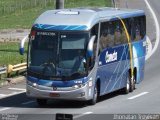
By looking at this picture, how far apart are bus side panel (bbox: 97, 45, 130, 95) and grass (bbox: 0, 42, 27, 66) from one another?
898cm

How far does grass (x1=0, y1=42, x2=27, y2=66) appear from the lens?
114 ft

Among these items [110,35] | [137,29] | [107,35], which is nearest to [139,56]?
[137,29]

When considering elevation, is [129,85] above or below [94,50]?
below

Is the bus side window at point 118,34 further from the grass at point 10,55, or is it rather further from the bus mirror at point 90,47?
the grass at point 10,55

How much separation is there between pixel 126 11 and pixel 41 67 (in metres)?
6.19

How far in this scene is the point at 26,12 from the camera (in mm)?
→ 78188

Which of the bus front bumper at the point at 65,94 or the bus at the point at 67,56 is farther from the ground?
the bus at the point at 67,56

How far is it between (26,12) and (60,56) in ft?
186

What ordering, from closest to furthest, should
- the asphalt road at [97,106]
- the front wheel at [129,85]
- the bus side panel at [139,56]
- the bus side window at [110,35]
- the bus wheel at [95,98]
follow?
the asphalt road at [97,106], the bus wheel at [95,98], the bus side window at [110,35], the front wheel at [129,85], the bus side panel at [139,56]

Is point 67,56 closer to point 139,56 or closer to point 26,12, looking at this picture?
point 139,56

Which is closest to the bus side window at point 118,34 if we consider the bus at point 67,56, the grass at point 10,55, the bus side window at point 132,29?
the bus at point 67,56

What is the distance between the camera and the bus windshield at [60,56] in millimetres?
22000

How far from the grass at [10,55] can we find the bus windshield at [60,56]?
1163 cm

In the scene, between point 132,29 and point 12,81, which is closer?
point 132,29
